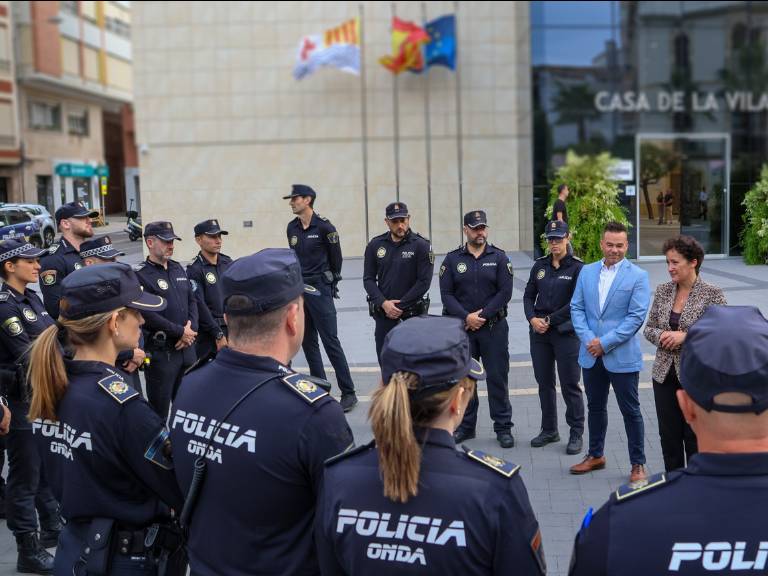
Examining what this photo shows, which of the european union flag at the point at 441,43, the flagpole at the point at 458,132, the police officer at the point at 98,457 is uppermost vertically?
the european union flag at the point at 441,43

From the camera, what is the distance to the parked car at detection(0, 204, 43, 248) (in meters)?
5.28

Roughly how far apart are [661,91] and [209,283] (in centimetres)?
412

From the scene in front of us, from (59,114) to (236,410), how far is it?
11.9 feet

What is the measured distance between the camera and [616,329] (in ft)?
17.9

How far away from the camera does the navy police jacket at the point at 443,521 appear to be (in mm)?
1877

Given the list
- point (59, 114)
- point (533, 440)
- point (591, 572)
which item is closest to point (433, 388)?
point (591, 572)

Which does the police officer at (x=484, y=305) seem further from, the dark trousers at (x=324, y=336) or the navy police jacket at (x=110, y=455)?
the navy police jacket at (x=110, y=455)

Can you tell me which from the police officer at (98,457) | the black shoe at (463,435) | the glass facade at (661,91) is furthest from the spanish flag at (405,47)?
the police officer at (98,457)

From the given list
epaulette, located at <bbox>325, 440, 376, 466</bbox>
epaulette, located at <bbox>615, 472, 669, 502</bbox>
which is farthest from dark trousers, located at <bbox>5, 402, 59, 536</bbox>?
epaulette, located at <bbox>615, 472, 669, 502</bbox>

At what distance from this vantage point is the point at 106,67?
19.6 feet

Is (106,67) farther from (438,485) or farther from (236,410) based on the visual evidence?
(438,485)

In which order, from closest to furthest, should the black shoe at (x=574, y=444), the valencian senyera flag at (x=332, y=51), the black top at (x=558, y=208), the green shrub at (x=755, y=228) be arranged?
the black shoe at (x=574, y=444), the black top at (x=558, y=208), the green shrub at (x=755, y=228), the valencian senyera flag at (x=332, y=51)

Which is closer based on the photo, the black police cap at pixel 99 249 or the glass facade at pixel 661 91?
the glass facade at pixel 661 91

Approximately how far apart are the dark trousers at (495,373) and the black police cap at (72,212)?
335cm
